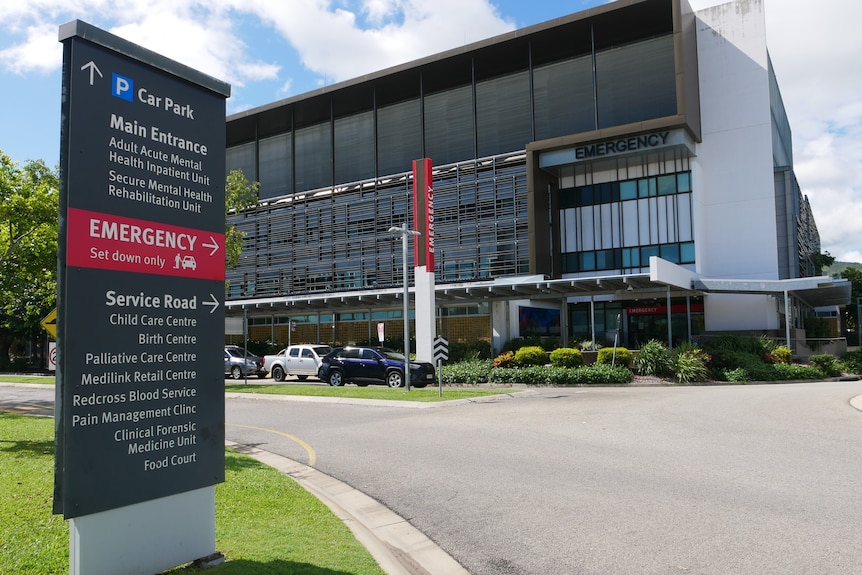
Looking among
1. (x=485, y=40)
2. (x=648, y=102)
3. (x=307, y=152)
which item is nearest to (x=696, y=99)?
(x=648, y=102)

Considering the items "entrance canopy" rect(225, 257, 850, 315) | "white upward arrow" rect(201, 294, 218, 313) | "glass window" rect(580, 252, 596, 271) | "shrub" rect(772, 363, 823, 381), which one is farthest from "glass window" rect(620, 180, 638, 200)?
"white upward arrow" rect(201, 294, 218, 313)

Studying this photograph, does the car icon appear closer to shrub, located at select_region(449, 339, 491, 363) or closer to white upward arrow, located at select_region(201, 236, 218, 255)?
white upward arrow, located at select_region(201, 236, 218, 255)

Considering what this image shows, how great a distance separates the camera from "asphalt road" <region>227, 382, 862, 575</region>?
5.84 m

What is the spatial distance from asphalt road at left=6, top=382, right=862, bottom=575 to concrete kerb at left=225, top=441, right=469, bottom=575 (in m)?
0.18

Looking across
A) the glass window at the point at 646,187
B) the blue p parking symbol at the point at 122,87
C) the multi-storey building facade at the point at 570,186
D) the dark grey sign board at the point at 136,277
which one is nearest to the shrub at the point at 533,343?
the multi-storey building facade at the point at 570,186

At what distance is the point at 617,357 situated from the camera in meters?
28.1

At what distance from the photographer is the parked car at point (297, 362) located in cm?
3057

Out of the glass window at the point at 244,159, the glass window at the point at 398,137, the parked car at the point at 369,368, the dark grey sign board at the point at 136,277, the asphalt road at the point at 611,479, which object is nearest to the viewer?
the dark grey sign board at the point at 136,277

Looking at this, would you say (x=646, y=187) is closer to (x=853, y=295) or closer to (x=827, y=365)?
(x=827, y=365)

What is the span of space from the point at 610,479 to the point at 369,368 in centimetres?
1818

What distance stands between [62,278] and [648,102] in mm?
40156

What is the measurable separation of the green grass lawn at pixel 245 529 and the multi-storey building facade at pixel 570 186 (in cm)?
2546

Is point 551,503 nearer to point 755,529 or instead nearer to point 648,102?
point 755,529

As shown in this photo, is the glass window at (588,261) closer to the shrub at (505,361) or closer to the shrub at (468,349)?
the shrub at (468,349)
